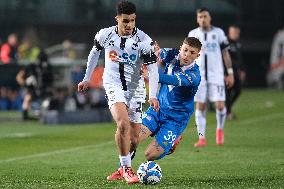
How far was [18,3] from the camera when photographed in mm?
35719

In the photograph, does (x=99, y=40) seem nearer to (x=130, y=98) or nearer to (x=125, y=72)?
(x=125, y=72)

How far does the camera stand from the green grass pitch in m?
13.2

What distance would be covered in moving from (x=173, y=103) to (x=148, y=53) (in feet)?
3.39

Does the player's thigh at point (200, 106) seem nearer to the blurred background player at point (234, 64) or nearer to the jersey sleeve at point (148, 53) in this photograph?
the blurred background player at point (234, 64)

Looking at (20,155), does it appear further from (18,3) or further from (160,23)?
(160,23)

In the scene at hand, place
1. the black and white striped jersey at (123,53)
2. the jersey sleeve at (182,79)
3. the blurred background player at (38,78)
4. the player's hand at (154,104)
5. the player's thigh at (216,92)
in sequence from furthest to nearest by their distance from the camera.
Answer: the blurred background player at (38,78)
the player's thigh at (216,92)
the black and white striped jersey at (123,53)
the jersey sleeve at (182,79)
the player's hand at (154,104)

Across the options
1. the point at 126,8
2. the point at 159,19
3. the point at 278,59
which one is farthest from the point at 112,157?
the point at 278,59

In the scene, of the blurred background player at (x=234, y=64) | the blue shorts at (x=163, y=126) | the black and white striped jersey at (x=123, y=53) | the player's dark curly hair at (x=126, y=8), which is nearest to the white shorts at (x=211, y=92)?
the blue shorts at (x=163, y=126)

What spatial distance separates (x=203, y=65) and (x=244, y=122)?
19.9ft

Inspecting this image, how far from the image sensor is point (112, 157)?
16.9 metres

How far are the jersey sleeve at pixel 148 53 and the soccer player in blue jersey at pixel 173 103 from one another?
15.3 inches

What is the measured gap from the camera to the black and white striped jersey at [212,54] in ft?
63.7

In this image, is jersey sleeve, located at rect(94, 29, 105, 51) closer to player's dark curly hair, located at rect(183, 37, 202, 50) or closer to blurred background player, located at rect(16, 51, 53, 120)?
player's dark curly hair, located at rect(183, 37, 202, 50)

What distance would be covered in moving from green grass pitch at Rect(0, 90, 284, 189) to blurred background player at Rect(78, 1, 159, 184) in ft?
1.81
